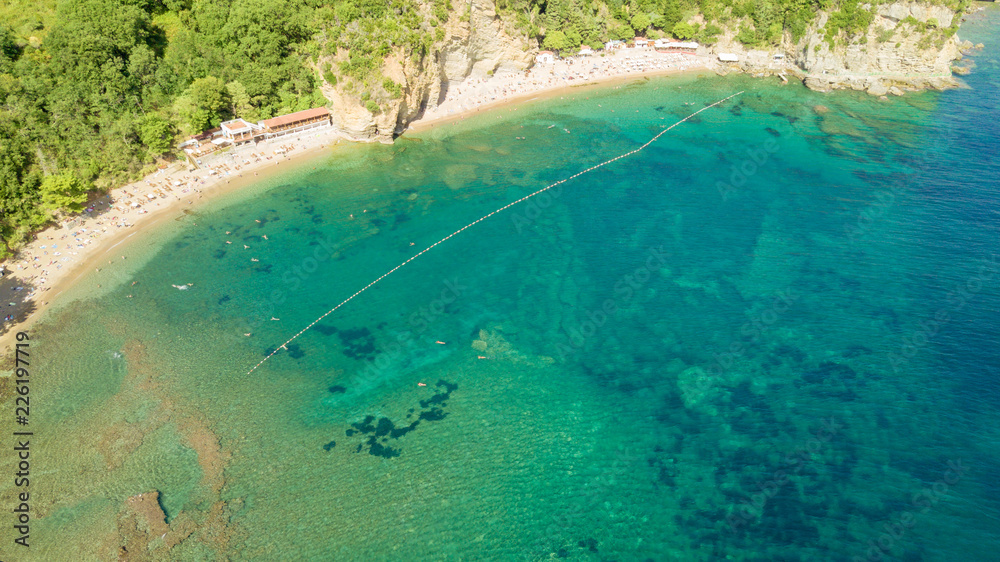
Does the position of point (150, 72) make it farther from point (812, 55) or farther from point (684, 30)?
point (812, 55)

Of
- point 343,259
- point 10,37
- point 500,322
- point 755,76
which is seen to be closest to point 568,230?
point 500,322

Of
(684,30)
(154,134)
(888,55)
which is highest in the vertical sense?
(684,30)

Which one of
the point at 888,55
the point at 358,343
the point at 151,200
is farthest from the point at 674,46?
the point at 151,200

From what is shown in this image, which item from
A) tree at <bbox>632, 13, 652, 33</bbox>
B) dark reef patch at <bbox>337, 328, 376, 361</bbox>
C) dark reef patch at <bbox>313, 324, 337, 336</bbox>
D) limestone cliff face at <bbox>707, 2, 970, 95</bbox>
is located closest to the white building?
tree at <bbox>632, 13, 652, 33</bbox>

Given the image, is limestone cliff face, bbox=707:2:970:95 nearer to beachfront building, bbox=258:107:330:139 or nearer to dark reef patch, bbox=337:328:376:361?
beachfront building, bbox=258:107:330:139

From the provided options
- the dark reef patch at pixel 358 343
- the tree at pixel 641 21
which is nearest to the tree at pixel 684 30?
the tree at pixel 641 21

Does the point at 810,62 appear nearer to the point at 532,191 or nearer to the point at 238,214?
the point at 532,191
